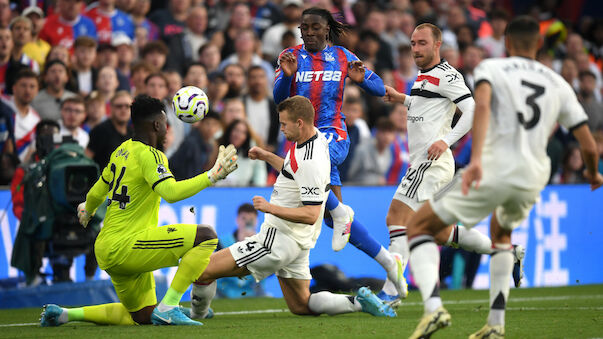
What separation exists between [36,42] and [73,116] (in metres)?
2.04

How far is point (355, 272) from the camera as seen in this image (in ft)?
39.3

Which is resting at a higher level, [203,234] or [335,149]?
[335,149]

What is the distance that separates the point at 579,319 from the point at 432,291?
2614 millimetres

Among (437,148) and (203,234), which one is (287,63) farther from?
(203,234)

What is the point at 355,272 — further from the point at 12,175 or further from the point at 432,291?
the point at 432,291

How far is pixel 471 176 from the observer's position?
576cm

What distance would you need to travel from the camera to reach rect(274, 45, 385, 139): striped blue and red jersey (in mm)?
8812

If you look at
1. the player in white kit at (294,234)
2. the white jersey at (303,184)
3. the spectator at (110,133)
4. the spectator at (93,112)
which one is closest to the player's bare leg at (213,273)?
the player in white kit at (294,234)

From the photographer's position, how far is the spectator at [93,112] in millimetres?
12430

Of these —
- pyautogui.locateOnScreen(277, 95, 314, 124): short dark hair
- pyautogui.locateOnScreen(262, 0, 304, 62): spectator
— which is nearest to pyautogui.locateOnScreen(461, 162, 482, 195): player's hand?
pyautogui.locateOnScreen(277, 95, 314, 124): short dark hair

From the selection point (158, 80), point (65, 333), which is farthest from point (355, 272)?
point (65, 333)

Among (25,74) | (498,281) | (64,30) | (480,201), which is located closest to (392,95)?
(498,281)

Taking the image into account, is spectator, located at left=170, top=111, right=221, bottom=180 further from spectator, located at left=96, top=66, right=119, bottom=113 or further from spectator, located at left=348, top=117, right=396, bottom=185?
spectator, located at left=348, top=117, right=396, bottom=185

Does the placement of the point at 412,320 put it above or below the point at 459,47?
below
